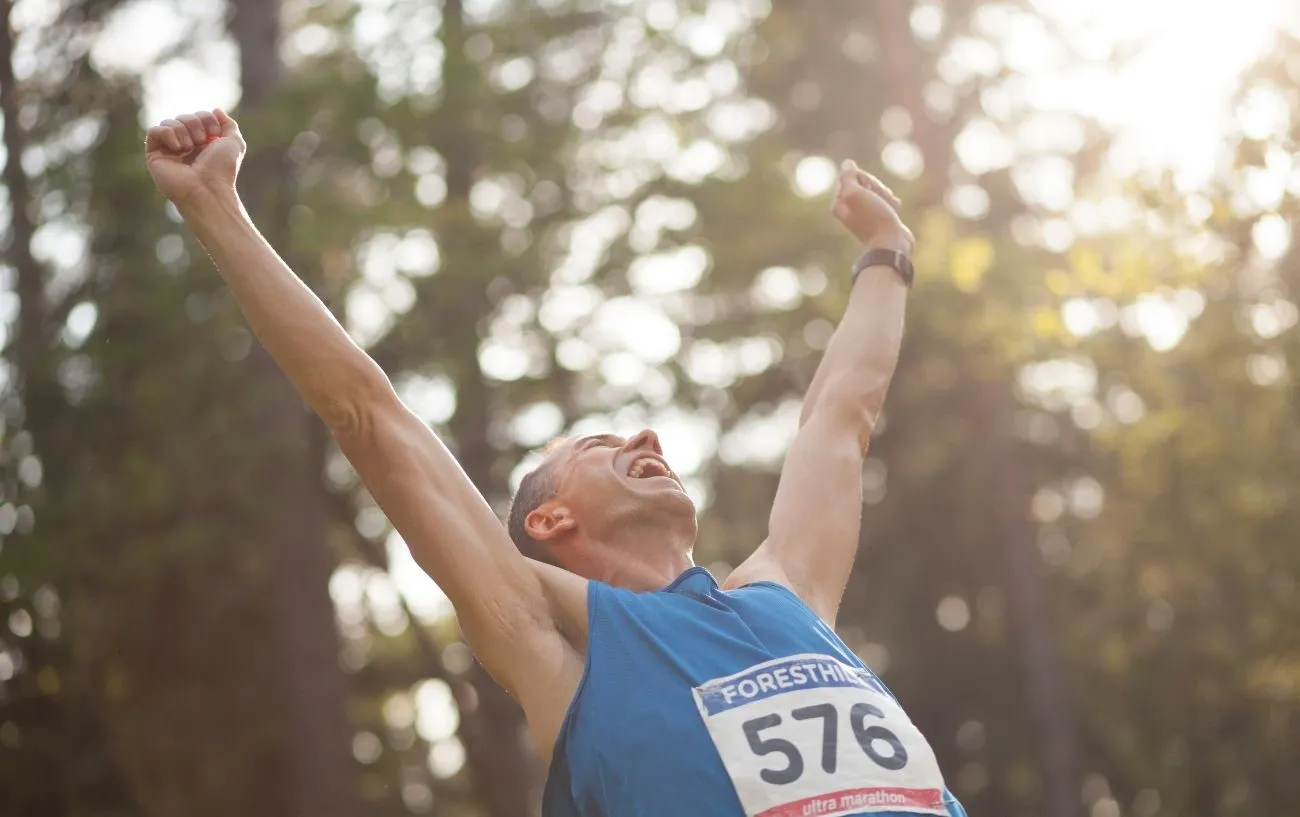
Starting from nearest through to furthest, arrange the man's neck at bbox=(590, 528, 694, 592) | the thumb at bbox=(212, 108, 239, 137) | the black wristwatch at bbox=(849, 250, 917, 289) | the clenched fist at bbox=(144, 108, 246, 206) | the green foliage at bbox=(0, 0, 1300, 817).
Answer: the clenched fist at bbox=(144, 108, 246, 206), the thumb at bbox=(212, 108, 239, 137), the man's neck at bbox=(590, 528, 694, 592), the black wristwatch at bbox=(849, 250, 917, 289), the green foliage at bbox=(0, 0, 1300, 817)

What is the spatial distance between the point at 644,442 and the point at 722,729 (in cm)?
93

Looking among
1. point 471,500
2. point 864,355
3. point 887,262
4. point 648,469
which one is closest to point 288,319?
point 471,500

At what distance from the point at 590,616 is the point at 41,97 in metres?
13.4

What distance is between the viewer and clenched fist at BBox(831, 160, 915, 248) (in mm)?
4387

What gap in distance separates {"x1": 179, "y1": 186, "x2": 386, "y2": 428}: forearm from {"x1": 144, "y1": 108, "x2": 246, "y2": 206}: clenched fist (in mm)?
45

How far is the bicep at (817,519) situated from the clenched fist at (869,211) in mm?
645

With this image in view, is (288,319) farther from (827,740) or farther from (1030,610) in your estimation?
(1030,610)

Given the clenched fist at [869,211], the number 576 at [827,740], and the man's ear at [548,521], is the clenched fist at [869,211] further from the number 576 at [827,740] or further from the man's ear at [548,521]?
the number 576 at [827,740]

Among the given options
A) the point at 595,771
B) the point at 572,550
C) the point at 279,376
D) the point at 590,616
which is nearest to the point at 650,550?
the point at 572,550

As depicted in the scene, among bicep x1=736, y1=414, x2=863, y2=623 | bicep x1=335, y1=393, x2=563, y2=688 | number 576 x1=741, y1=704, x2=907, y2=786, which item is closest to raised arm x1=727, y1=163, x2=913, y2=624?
bicep x1=736, y1=414, x2=863, y2=623

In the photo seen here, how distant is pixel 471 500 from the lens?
311 centimetres

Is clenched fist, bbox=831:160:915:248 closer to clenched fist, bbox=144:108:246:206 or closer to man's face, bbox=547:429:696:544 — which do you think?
man's face, bbox=547:429:696:544

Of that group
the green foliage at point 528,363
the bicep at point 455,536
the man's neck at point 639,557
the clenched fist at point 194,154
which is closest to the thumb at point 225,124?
the clenched fist at point 194,154

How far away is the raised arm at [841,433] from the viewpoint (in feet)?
12.1
